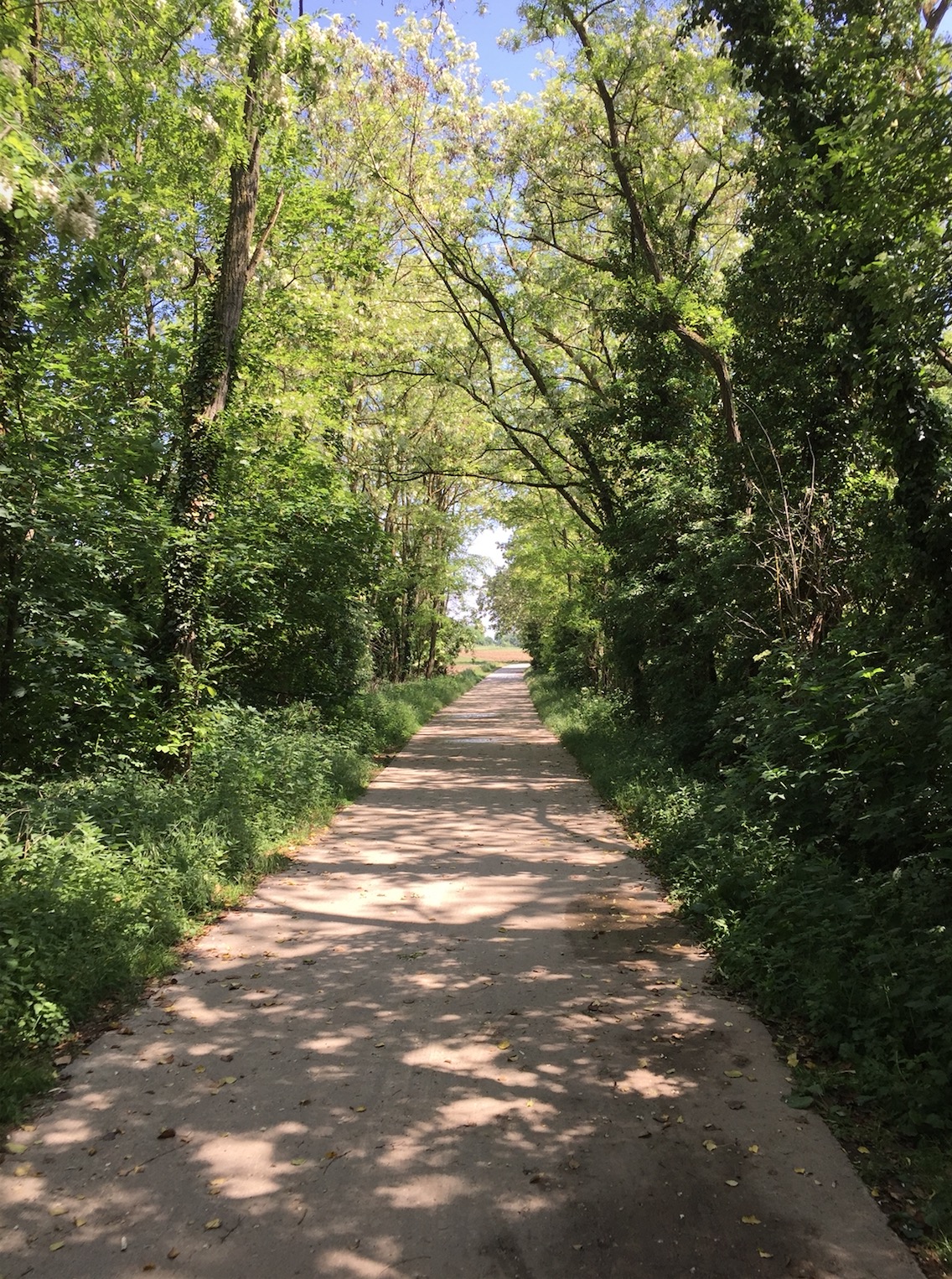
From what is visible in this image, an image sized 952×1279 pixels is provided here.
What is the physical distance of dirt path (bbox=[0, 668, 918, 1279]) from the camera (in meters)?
2.71

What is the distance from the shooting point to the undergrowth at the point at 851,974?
126 inches

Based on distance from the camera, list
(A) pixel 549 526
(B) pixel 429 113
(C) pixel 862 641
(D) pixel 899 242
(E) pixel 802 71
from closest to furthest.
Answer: (D) pixel 899 242 < (E) pixel 802 71 < (C) pixel 862 641 < (B) pixel 429 113 < (A) pixel 549 526

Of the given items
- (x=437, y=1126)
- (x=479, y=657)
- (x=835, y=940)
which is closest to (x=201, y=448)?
(x=437, y=1126)

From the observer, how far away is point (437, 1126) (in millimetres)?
3443

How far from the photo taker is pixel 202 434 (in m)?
8.99

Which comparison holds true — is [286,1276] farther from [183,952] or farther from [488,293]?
[488,293]

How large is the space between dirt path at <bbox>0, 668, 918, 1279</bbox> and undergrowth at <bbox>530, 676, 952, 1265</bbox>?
0.19 meters

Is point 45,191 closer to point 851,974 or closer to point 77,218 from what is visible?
point 77,218

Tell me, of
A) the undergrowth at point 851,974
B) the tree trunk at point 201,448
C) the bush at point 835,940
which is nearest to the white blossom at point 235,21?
the tree trunk at point 201,448

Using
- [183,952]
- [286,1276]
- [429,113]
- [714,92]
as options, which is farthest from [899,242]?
[429,113]

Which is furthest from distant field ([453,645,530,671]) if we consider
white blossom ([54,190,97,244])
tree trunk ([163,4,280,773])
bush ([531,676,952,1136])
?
white blossom ([54,190,97,244])

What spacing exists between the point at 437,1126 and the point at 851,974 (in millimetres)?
2362

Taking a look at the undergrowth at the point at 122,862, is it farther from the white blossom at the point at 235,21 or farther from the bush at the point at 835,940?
the white blossom at the point at 235,21

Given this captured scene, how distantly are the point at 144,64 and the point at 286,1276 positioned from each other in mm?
9877
